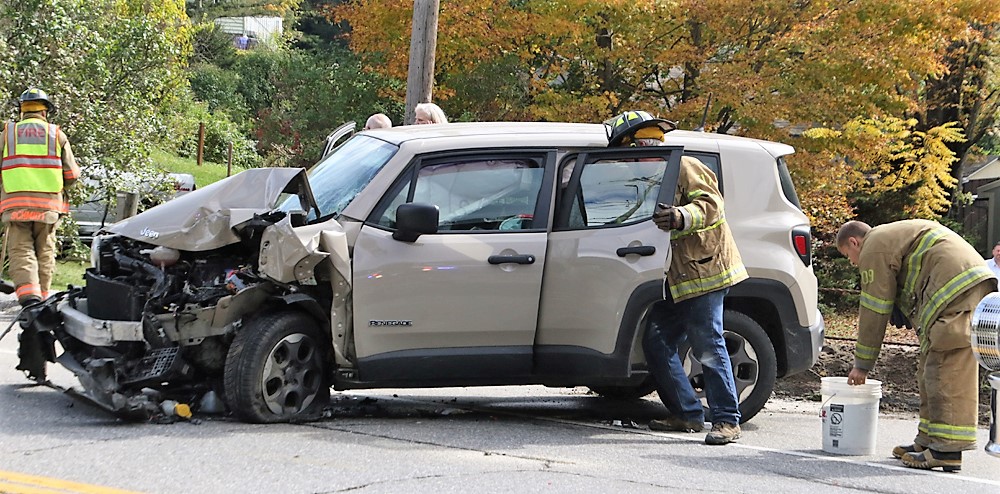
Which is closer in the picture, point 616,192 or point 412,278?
point 412,278

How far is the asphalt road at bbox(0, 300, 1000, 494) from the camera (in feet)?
17.4

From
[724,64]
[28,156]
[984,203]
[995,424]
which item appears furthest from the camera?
[984,203]

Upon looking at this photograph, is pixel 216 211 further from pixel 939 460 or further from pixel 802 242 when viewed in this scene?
pixel 939 460

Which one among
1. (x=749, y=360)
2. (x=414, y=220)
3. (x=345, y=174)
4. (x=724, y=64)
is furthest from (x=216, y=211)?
(x=724, y=64)

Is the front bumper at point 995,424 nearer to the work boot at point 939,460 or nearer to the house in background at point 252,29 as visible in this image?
the work boot at point 939,460

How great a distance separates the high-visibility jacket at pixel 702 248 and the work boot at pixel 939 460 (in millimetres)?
1388

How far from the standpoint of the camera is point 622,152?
288 inches

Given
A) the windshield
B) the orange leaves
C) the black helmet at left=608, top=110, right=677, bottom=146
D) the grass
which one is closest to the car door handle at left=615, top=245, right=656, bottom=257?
the black helmet at left=608, top=110, right=677, bottom=146

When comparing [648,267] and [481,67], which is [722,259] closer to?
[648,267]

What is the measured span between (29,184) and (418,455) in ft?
17.3

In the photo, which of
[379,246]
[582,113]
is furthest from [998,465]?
[582,113]

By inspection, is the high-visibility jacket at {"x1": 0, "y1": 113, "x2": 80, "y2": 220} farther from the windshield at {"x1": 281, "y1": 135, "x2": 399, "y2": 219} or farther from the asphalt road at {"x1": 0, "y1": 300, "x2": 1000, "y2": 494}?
the windshield at {"x1": 281, "y1": 135, "x2": 399, "y2": 219}

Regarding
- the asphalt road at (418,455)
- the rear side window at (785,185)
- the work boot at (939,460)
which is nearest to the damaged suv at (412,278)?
the rear side window at (785,185)

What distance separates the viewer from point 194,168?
2836 cm
